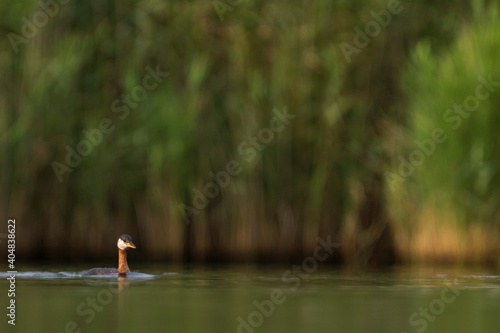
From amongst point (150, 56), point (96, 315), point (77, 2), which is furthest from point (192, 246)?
point (96, 315)

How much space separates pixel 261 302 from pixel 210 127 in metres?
4.39

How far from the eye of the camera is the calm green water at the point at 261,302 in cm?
773

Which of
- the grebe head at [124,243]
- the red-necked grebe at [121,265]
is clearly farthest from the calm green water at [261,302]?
the grebe head at [124,243]

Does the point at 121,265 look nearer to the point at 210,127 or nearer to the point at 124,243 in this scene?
the point at 124,243

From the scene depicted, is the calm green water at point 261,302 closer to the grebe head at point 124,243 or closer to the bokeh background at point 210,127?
the grebe head at point 124,243

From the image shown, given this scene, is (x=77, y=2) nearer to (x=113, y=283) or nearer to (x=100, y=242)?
(x=100, y=242)

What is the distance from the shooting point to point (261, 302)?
896 centimetres

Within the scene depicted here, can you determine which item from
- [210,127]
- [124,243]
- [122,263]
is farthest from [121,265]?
[210,127]

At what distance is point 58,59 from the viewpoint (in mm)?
12875

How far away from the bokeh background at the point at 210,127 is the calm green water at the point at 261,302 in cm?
121

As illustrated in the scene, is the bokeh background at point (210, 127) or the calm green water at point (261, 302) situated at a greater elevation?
the bokeh background at point (210, 127)

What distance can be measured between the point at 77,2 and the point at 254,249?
344 centimetres

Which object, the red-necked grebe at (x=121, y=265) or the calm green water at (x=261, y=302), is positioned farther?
the red-necked grebe at (x=121, y=265)

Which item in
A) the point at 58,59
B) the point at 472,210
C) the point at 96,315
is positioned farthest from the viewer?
the point at 58,59
